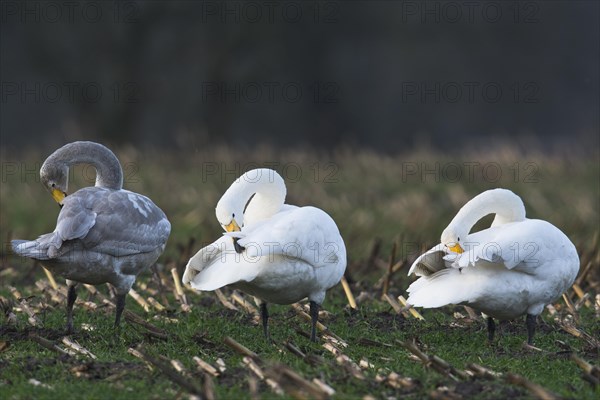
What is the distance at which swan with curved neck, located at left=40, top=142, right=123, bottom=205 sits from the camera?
763 cm

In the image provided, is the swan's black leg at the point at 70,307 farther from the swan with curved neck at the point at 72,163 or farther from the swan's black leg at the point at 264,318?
the swan's black leg at the point at 264,318

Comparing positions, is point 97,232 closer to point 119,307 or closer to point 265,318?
point 119,307

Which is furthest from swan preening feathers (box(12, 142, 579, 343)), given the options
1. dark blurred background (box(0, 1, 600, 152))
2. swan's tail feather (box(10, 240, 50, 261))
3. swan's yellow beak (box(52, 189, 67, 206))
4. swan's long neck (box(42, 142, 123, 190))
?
dark blurred background (box(0, 1, 600, 152))

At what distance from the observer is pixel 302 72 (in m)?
34.8

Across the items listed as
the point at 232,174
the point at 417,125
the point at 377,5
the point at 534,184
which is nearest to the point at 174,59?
the point at 377,5

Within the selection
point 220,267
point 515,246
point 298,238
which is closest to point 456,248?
point 515,246

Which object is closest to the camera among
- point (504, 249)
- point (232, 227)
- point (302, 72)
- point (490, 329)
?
point (504, 249)

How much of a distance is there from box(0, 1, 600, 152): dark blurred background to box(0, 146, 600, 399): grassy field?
42.1ft

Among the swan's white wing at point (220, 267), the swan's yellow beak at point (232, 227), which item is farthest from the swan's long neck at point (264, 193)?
the swan's white wing at point (220, 267)

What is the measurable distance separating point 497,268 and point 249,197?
5.33 ft

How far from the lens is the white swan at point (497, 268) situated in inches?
267

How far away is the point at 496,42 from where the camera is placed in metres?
39.2

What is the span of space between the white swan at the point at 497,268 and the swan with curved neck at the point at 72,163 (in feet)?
7.36

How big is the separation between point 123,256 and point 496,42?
33.6 meters
